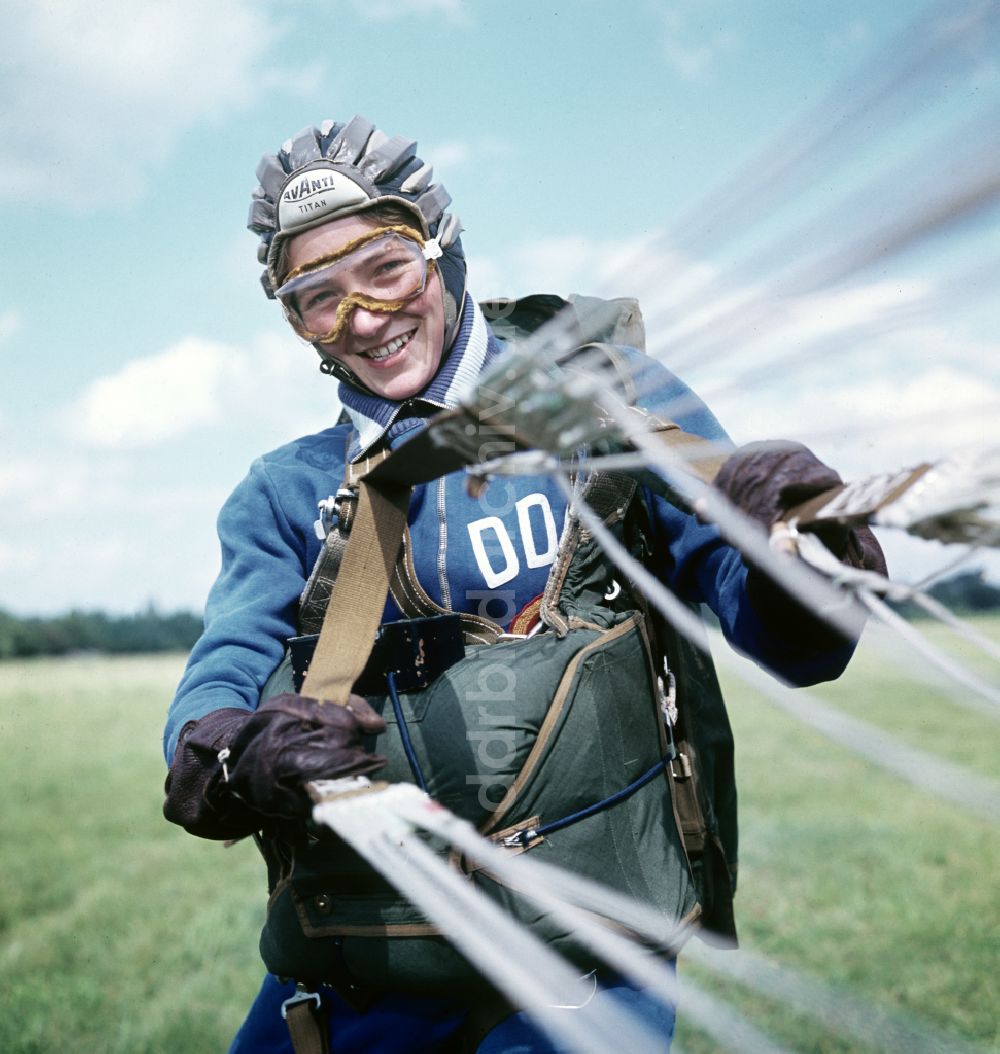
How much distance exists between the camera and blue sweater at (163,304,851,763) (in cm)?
211

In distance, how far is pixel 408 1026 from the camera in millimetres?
2176

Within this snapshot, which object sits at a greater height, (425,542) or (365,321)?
(365,321)

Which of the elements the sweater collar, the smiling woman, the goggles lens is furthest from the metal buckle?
the goggles lens

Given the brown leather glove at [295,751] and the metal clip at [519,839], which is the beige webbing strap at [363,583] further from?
the metal clip at [519,839]

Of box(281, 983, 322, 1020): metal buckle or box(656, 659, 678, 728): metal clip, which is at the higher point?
box(656, 659, 678, 728): metal clip

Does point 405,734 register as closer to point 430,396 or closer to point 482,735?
point 482,735

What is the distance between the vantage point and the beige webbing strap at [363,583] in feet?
6.07

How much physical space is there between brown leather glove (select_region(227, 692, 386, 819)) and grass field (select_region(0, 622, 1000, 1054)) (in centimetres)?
82

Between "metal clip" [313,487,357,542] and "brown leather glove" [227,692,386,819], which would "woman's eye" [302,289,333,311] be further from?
"brown leather glove" [227,692,386,819]

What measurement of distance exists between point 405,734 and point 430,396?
727mm

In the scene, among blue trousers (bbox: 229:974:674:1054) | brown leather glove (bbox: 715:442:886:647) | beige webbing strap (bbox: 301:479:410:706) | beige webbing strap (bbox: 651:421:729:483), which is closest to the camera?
brown leather glove (bbox: 715:442:886:647)

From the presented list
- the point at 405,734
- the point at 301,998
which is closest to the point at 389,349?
the point at 405,734

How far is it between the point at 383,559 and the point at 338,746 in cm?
37

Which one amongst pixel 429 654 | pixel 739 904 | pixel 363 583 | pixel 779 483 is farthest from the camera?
pixel 739 904
